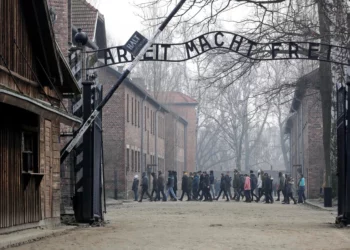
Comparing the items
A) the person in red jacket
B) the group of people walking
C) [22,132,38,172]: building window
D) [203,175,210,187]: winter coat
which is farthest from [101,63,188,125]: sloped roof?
[22,132,38,172]: building window

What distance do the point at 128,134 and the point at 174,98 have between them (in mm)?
34957

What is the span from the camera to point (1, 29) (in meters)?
15.6

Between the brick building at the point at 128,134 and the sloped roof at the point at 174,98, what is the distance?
167cm

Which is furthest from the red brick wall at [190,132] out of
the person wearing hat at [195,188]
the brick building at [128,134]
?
the person wearing hat at [195,188]

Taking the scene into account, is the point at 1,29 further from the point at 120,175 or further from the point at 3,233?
the point at 120,175

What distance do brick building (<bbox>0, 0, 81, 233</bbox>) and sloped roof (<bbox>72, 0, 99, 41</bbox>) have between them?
59.6 feet

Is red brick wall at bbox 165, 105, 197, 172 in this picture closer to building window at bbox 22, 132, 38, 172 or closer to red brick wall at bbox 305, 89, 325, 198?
red brick wall at bbox 305, 89, 325, 198

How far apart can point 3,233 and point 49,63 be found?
16.2 ft

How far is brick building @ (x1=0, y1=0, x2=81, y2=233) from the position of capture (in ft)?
51.8

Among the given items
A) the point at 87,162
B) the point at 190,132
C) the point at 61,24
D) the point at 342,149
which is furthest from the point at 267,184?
the point at 190,132

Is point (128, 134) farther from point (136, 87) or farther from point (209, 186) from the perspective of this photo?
point (209, 186)

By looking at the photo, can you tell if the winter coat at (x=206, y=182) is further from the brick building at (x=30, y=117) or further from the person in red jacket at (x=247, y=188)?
the brick building at (x=30, y=117)

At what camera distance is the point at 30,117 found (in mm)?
18141

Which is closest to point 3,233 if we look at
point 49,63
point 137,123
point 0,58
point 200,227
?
point 0,58
